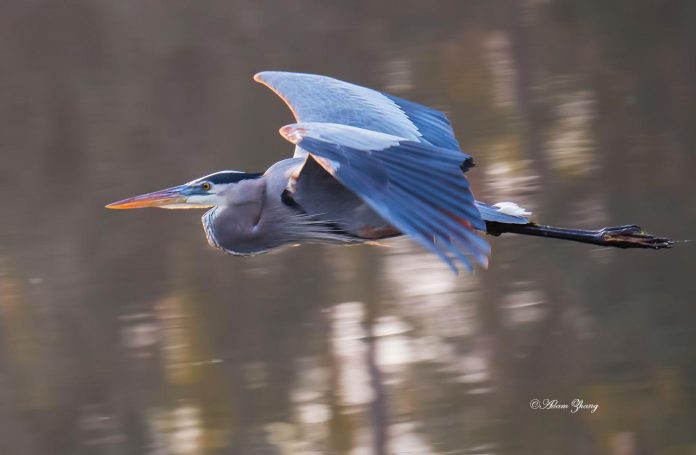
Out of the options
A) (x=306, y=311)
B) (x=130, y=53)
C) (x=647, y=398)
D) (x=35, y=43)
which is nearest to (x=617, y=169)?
(x=647, y=398)

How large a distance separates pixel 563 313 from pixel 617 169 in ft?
2.92

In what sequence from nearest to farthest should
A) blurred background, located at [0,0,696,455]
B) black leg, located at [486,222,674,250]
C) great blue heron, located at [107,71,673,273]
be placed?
great blue heron, located at [107,71,673,273]
black leg, located at [486,222,674,250]
blurred background, located at [0,0,696,455]

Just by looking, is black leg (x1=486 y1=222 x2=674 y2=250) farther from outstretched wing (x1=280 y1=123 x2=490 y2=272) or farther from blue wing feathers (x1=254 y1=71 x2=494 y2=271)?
outstretched wing (x1=280 y1=123 x2=490 y2=272)

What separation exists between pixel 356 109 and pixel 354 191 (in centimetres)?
94

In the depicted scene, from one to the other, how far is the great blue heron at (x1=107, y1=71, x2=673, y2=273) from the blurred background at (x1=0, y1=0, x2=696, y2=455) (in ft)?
7.39

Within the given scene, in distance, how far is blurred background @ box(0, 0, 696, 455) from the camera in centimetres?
586

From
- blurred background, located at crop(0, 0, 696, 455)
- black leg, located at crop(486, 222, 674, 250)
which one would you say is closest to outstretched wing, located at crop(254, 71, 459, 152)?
black leg, located at crop(486, 222, 674, 250)

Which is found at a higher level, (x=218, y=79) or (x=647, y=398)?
(x=218, y=79)

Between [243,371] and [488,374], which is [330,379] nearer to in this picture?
[243,371]

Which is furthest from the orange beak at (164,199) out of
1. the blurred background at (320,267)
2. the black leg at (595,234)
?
the blurred background at (320,267)

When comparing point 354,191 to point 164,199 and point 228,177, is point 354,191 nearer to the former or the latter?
point 228,177

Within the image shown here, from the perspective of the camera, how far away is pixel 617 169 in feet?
20.3

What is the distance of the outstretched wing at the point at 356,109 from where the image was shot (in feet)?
11.1

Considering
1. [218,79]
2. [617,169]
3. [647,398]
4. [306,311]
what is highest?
[218,79]
